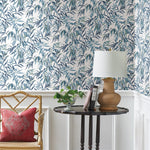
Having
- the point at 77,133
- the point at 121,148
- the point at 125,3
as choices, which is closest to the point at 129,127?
the point at 121,148

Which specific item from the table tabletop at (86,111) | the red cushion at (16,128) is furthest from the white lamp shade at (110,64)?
the red cushion at (16,128)

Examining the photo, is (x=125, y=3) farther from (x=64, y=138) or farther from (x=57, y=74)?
(x=64, y=138)

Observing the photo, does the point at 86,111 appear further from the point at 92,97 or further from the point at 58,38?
the point at 58,38

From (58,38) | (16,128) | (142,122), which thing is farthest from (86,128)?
(58,38)

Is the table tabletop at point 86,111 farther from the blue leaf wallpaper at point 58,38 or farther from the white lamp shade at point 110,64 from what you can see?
the blue leaf wallpaper at point 58,38

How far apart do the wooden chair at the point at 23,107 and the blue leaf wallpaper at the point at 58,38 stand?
133 mm

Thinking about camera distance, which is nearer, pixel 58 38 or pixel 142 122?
pixel 142 122

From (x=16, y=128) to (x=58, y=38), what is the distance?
46.9 inches

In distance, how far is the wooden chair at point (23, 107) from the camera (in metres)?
3.49

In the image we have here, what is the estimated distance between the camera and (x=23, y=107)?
4.20 metres

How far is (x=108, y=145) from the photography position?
4.31 metres

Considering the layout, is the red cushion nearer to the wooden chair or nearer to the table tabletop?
the wooden chair

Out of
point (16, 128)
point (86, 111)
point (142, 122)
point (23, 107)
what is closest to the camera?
point (86, 111)

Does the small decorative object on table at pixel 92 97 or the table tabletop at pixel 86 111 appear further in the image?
the small decorative object on table at pixel 92 97
